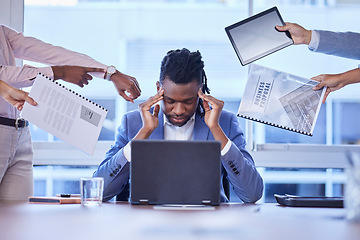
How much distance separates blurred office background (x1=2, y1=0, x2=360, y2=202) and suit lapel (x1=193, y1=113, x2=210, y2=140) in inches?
41.0

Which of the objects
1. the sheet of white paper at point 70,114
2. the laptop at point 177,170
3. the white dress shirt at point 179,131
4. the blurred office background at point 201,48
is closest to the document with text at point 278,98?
the white dress shirt at point 179,131

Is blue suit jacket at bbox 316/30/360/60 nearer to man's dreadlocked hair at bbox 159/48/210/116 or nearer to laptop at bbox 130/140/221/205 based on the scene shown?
man's dreadlocked hair at bbox 159/48/210/116

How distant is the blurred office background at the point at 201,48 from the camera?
12.1ft

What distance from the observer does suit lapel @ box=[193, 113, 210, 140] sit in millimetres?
2602

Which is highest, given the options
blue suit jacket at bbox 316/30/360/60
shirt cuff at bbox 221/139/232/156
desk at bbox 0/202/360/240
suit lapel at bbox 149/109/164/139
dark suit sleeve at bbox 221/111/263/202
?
blue suit jacket at bbox 316/30/360/60

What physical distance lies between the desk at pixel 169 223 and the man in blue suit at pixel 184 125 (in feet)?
1.55

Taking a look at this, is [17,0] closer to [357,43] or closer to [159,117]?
[159,117]

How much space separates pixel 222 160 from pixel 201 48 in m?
1.53

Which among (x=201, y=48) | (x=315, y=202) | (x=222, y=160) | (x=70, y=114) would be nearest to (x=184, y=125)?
(x=222, y=160)

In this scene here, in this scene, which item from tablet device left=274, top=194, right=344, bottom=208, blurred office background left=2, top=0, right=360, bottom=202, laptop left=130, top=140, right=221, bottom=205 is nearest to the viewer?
laptop left=130, top=140, right=221, bottom=205

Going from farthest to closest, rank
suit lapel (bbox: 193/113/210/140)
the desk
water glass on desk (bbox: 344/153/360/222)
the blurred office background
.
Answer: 1. the blurred office background
2. suit lapel (bbox: 193/113/210/140)
3. water glass on desk (bbox: 344/153/360/222)
4. the desk

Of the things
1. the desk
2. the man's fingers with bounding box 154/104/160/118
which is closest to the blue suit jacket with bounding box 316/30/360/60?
the man's fingers with bounding box 154/104/160/118

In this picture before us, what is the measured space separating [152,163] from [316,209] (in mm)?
623

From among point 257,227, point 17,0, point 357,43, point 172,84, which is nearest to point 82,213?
point 257,227
